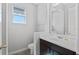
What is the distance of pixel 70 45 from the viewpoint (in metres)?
1.29

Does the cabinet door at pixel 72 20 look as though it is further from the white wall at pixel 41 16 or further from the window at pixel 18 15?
the window at pixel 18 15

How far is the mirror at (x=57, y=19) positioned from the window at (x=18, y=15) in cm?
39

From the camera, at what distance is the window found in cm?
144

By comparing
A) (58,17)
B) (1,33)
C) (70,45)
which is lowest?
(70,45)

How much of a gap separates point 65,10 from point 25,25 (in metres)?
0.59

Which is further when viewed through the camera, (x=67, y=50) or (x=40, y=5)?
(x=40, y=5)

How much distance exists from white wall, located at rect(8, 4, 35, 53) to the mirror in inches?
10.5

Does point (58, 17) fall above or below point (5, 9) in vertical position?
below

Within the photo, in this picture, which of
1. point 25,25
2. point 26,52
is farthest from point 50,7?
point 26,52

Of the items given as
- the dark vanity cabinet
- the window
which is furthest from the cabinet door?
the window

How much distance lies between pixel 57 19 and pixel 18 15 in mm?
546

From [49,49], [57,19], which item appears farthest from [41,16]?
[49,49]

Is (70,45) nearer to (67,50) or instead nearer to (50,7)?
A: (67,50)

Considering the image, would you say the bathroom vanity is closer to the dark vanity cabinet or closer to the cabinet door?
→ the dark vanity cabinet
